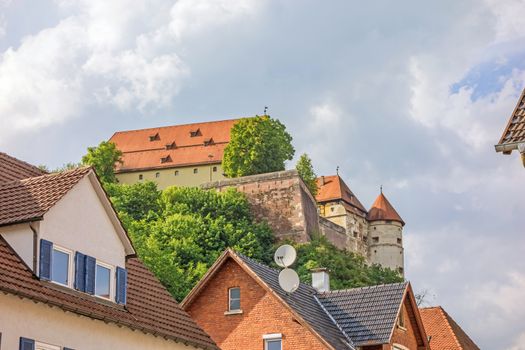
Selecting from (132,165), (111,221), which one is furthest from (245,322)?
(132,165)

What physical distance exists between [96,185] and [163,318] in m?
3.19

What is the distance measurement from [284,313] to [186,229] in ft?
168

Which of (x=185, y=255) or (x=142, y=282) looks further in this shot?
(x=185, y=255)

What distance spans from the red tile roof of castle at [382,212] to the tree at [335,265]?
24.5m

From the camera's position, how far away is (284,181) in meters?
92.8

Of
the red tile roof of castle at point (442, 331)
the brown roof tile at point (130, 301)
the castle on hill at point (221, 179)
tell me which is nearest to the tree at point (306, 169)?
the castle on hill at point (221, 179)

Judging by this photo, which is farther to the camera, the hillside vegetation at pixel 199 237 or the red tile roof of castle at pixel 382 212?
the red tile roof of castle at pixel 382 212

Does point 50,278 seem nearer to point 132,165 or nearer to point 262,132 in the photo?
point 262,132

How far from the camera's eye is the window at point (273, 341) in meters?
30.6

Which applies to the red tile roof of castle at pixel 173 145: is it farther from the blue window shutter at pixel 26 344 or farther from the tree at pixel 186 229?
the blue window shutter at pixel 26 344

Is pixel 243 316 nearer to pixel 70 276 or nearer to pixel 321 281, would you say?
pixel 321 281

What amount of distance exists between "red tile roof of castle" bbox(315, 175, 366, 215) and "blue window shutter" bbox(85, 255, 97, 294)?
96.3 meters

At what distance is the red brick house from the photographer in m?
30.4

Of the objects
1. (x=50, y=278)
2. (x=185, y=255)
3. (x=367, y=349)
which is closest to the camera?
(x=50, y=278)
